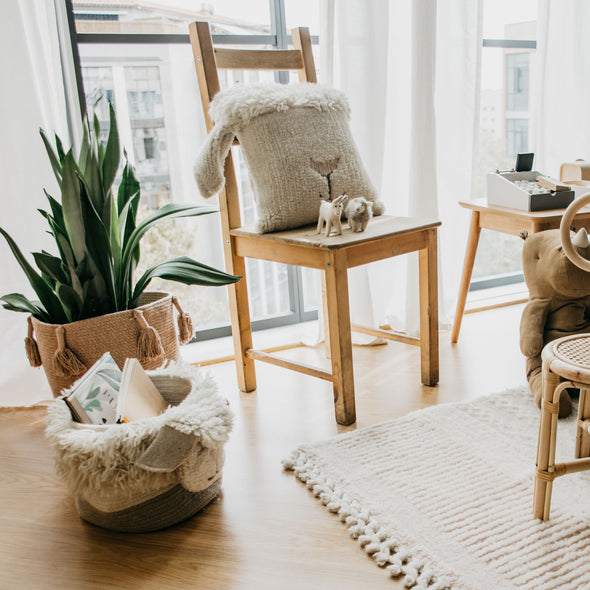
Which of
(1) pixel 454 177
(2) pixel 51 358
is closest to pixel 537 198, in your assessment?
(1) pixel 454 177

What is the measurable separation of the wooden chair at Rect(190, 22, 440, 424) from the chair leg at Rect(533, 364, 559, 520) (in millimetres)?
576

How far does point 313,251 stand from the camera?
1644 mm

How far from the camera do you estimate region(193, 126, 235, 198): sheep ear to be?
175cm

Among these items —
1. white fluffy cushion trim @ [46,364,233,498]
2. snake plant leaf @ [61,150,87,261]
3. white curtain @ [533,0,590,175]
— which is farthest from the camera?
white curtain @ [533,0,590,175]

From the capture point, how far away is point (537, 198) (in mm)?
1903

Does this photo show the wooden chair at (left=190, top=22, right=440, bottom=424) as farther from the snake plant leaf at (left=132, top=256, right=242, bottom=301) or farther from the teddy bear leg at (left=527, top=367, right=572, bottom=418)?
the teddy bear leg at (left=527, top=367, right=572, bottom=418)

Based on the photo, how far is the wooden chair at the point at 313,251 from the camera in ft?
5.32

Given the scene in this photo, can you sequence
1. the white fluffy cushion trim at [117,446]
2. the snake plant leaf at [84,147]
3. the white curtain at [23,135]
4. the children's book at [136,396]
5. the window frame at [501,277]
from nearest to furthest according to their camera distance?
the white fluffy cushion trim at [117,446] < the children's book at [136,396] < the snake plant leaf at [84,147] < the white curtain at [23,135] < the window frame at [501,277]

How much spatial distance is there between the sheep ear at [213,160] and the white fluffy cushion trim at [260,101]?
0.03 metres

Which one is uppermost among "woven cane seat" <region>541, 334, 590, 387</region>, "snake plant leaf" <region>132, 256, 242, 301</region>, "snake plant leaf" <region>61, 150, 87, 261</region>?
"snake plant leaf" <region>61, 150, 87, 261</region>

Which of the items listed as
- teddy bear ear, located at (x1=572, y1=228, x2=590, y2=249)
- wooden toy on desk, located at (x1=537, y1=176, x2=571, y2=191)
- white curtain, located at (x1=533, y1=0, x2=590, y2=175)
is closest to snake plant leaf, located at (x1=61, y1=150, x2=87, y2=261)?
teddy bear ear, located at (x1=572, y1=228, x2=590, y2=249)

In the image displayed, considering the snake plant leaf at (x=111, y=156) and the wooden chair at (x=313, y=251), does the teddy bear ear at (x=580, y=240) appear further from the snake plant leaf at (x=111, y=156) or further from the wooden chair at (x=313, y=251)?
the snake plant leaf at (x=111, y=156)

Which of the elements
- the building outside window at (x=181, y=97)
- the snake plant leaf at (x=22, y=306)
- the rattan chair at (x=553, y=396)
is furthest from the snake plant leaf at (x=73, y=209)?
the rattan chair at (x=553, y=396)

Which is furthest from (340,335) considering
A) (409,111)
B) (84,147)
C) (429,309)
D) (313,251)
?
(409,111)
